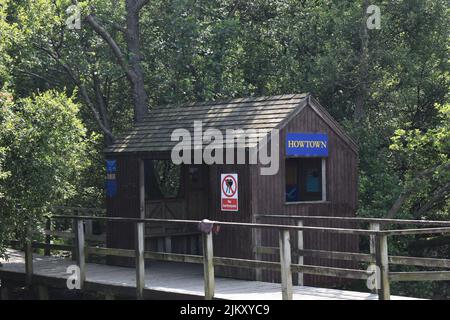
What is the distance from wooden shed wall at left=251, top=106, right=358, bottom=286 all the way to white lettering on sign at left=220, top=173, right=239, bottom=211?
41 cm

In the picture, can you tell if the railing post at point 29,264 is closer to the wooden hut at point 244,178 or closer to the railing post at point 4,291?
the railing post at point 4,291

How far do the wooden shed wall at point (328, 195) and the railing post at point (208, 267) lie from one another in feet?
7.98

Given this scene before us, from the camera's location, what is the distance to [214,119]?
1670 centimetres

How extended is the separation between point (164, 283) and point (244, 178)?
7.71 ft

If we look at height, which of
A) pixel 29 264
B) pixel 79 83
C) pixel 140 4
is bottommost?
pixel 29 264

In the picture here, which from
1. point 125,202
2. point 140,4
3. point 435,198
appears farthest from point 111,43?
point 435,198

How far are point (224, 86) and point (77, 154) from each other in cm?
798

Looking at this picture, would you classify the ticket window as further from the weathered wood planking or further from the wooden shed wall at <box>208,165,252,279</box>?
the weathered wood planking

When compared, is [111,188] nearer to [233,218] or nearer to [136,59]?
[233,218]

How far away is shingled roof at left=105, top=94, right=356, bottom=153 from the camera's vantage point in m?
15.7

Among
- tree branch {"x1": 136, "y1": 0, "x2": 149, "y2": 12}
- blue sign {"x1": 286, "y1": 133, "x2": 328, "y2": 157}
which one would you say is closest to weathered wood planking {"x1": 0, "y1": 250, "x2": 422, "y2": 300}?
blue sign {"x1": 286, "y1": 133, "x2": 328, "y2": 157}

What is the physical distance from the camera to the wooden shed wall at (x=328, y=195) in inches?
602
